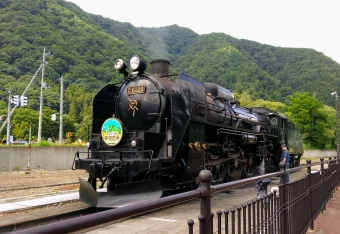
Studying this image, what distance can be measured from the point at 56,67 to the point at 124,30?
42.3 meters

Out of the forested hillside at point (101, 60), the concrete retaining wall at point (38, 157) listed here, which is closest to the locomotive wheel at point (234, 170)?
the concrete retaining wall at point (38, 157)

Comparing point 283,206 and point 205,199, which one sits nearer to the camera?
point 205,199

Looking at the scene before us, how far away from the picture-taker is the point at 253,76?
85.7m

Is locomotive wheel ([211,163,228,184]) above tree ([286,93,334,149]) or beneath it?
beneath

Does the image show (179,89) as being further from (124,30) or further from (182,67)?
(124,30)

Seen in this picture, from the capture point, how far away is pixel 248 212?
2811mm

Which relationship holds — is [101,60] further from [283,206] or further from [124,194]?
[283,206]

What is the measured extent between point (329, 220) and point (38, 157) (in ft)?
53.0

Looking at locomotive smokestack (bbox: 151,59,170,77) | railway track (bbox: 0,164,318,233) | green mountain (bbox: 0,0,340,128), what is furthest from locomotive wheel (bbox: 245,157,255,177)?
green mountain (bbox: 0,0,340,128)

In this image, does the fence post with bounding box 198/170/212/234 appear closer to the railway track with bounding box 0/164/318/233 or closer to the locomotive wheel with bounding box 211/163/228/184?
the railway track with bounding box 0/164/318/233

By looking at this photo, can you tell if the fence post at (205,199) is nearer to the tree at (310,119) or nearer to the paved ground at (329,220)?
the paved ground at (329,220)

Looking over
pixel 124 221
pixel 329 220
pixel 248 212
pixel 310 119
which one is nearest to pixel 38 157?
pixel 124 221

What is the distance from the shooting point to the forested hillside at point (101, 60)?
220ft

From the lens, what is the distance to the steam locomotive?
716cm
